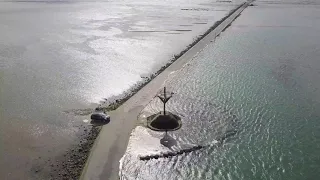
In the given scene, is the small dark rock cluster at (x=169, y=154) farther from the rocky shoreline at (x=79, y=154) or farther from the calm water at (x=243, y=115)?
the rocky shoreline at (x=79, y=154)

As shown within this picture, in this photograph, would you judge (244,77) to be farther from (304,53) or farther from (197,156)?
(197,156)

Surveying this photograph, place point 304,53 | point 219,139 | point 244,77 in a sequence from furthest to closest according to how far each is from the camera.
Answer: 1. point 304,53
2. point 244,77
3. point 219,139

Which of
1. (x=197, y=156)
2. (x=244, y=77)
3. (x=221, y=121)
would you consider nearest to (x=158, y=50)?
(x=244, y=77)

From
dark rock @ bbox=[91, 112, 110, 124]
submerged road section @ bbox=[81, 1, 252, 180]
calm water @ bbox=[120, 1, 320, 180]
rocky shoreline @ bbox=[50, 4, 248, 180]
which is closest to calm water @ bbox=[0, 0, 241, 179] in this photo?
rocky shoreline @ bbox=[50, 4, 248, 180]

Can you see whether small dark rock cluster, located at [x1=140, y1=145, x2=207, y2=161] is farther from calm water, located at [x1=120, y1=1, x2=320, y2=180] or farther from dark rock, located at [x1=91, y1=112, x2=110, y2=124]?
dark rock, located at [x1=91, y1=112, x2=110, y2=124]

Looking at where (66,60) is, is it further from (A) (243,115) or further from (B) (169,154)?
(B) (169,154)

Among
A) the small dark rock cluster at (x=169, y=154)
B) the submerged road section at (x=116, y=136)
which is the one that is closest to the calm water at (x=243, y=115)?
the small dark rock cluster at (x=169, y=154)
